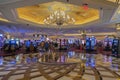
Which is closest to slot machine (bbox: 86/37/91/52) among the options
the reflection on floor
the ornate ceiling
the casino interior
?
the casino interior

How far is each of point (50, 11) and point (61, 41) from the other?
485 inches

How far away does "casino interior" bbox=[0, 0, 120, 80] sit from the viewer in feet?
17.4

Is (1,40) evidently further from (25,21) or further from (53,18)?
(53,18)

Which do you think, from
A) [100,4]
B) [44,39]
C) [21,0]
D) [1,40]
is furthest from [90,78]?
[44,39]

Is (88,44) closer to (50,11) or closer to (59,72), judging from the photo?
(50,11)

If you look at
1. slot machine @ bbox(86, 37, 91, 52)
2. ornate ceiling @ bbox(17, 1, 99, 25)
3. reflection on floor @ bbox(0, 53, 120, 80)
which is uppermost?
ornate ceiling @ bbox(17, 1, 99, 25)

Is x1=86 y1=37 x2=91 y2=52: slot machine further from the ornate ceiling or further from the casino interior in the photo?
the ornate ceiling

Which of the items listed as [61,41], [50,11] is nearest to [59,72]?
[50,11]

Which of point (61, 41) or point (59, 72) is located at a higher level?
point (61, 41)

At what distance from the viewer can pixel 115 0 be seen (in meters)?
5.09

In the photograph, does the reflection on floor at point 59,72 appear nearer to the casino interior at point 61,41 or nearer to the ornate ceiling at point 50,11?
the casino interior at point 61,41

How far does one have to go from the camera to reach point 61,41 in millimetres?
21500

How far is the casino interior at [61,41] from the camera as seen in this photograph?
17.4 ft

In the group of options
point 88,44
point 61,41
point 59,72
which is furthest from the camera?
point 61,41
